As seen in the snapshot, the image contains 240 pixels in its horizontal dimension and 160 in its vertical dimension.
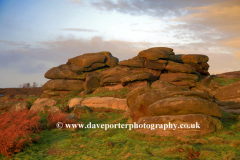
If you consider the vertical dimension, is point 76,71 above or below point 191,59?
below

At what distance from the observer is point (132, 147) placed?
8.02 meters

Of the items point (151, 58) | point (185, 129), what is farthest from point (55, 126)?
point (151, 58)

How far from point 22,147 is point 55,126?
482 cm

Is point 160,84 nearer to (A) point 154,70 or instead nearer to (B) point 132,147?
(A) point 154,70

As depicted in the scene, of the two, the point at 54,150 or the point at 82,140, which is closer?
the point at 54,150

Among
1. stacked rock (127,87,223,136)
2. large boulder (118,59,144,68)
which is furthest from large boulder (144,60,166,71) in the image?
stacked rock (127,87,223,136)

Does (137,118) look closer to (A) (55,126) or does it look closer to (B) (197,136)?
(B) (197,136)

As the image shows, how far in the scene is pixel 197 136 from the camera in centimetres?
870

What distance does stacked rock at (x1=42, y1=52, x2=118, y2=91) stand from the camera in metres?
29.5

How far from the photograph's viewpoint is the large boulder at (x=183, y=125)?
29.3 feet

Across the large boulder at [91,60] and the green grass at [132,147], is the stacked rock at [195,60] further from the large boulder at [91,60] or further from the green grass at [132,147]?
the green grass at [132,147]

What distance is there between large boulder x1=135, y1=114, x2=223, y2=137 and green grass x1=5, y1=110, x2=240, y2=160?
0.30 m

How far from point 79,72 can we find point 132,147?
24959mm

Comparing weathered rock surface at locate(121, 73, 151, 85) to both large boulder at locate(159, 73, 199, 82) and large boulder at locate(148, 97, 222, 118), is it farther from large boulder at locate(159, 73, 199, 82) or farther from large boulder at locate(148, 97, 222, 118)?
large boulder at locate(148, 97, 222, 118)
